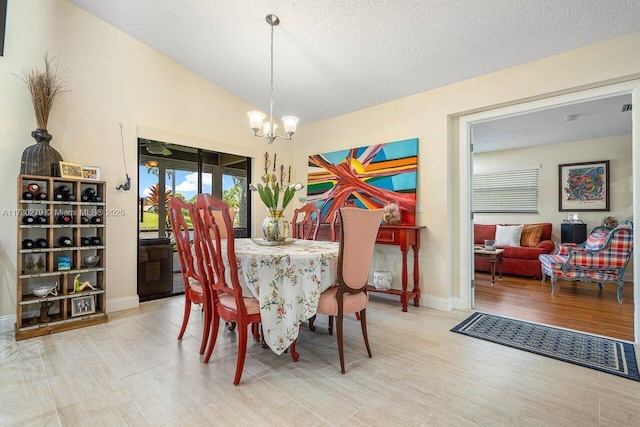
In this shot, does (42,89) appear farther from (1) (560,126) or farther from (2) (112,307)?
(1) (560,126)

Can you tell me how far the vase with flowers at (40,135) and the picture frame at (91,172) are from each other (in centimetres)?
21

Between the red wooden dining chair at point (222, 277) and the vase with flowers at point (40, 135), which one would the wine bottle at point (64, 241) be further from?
the red wooden dining chair at point (222, 277)

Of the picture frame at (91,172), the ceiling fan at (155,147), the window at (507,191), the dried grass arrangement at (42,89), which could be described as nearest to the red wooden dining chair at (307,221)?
the ceiling fan at (155,147)

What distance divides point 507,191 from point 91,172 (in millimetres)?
6736

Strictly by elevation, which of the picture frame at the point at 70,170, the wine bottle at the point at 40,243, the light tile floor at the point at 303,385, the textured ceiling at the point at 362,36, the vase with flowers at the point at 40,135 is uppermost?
the textured ceiling at the point at 362,36

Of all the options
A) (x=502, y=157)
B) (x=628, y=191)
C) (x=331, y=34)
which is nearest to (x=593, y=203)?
(x=628, y=191)

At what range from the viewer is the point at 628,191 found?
475 centimetres

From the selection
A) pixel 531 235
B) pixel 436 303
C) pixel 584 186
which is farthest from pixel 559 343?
pixel 584 186

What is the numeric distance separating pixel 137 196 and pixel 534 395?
12.9ft

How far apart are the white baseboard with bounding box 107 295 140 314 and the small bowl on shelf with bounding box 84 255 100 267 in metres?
0.49

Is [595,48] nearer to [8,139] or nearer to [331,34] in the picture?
[331,34]

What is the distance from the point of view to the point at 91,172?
3.01 meters

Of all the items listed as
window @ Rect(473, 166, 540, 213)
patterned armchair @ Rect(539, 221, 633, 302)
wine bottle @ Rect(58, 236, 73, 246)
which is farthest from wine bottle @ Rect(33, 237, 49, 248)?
window @ Rect(473, 166, 540, 213)

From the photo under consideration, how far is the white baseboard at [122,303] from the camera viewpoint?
10.4 feet
